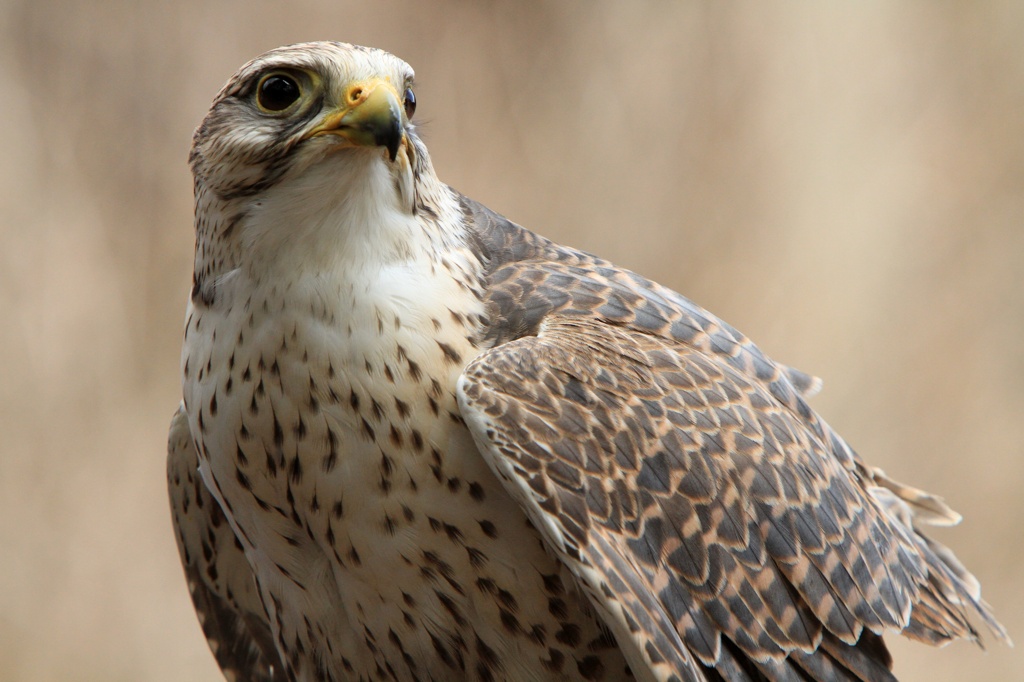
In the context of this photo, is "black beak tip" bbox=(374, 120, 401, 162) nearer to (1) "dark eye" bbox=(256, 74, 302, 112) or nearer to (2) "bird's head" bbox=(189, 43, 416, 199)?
(2) "bird's head" bbox=(189, 43, 416, 199)

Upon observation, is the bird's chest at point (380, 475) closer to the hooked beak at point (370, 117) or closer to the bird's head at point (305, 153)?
the bird's head at point (305, 153)

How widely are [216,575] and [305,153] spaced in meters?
1.35

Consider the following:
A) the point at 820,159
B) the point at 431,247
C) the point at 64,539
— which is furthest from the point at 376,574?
the point at 820,159

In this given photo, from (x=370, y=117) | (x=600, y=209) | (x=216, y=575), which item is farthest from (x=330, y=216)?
(x=600, y=209)

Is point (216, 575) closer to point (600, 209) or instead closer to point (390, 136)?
point (390, 136)

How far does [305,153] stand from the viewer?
2.10 metres

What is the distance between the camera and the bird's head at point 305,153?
2.06m

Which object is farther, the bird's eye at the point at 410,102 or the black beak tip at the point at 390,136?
the bird's eye at the point at 410,102

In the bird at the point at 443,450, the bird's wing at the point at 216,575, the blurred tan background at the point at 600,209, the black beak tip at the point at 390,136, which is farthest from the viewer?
the blurred tan background at the point at 600,209

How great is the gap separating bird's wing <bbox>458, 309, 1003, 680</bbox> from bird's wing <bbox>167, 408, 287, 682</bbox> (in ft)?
3.32

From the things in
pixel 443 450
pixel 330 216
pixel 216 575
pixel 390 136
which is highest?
pixel 390 136

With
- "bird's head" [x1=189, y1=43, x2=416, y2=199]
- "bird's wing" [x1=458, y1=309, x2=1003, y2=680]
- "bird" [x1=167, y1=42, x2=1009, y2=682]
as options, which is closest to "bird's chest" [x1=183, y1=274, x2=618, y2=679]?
"bird" [x1=167, y1=42, x2=1009, y2=682]

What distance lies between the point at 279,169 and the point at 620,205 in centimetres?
315

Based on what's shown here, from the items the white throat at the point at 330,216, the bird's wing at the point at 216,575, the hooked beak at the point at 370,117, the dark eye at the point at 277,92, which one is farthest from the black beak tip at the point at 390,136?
the bird's wing at the point at 216,575
